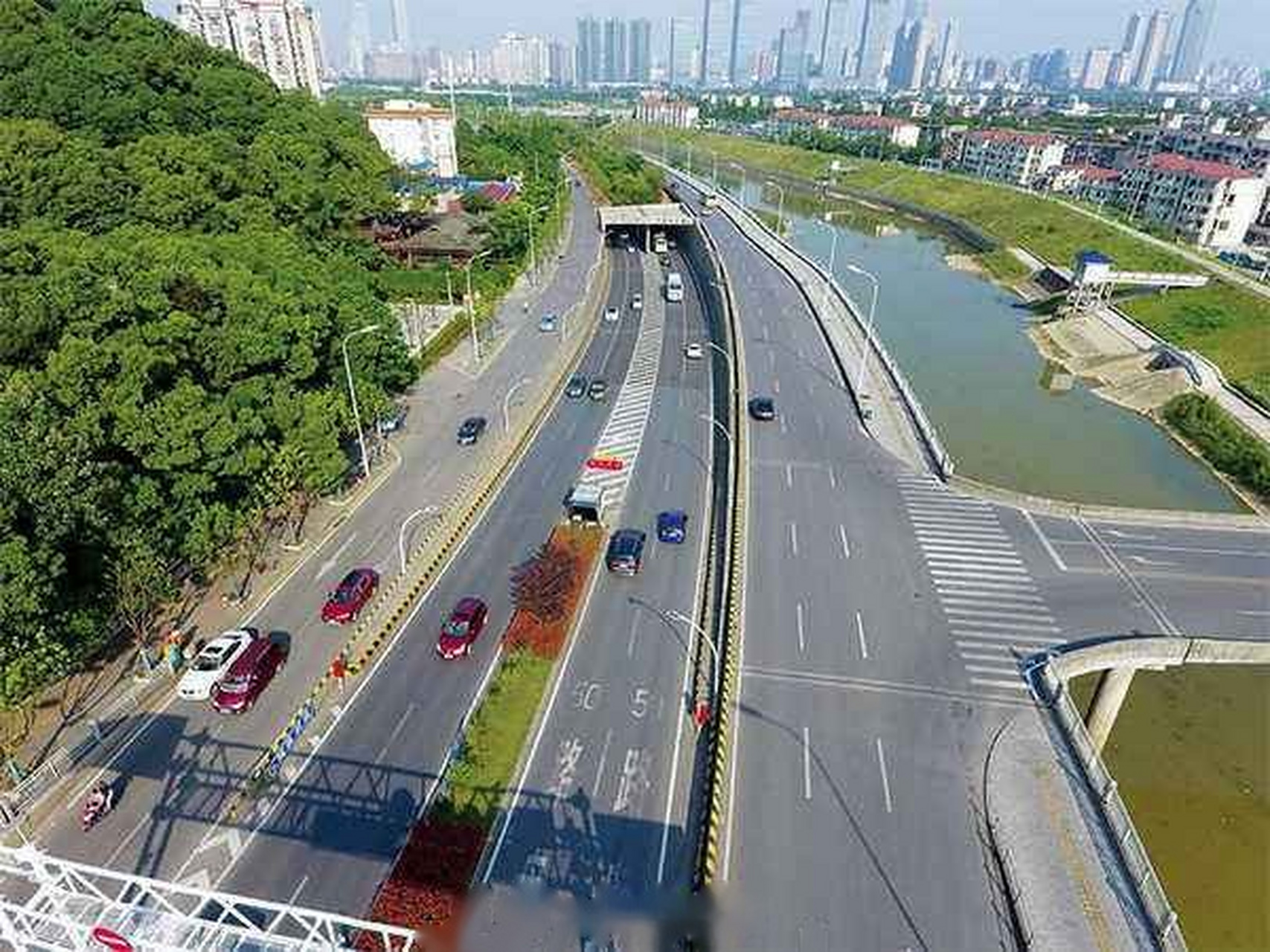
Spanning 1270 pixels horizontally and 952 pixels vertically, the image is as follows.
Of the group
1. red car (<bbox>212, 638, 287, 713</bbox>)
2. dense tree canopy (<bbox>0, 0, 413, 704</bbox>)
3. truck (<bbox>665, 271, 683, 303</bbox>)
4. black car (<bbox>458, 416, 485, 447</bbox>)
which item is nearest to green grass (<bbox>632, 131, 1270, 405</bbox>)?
truck (<bbox>665, 271, 683, 303</bbox>)

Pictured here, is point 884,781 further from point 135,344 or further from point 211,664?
point 135,344

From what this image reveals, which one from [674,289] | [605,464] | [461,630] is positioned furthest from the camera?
[674,289]

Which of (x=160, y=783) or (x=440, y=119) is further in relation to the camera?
(x=440, y=119)

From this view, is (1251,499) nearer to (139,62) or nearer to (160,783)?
(160,783)

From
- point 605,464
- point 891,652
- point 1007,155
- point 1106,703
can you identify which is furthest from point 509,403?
point 1007,155

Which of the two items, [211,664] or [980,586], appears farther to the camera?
[980,586]

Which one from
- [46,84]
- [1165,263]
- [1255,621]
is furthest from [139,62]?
[1165,263]

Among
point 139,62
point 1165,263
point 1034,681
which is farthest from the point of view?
point 1165,263

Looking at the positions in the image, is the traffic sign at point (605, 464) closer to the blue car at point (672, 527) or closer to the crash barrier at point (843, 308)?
the blue car at point (672, 527)
